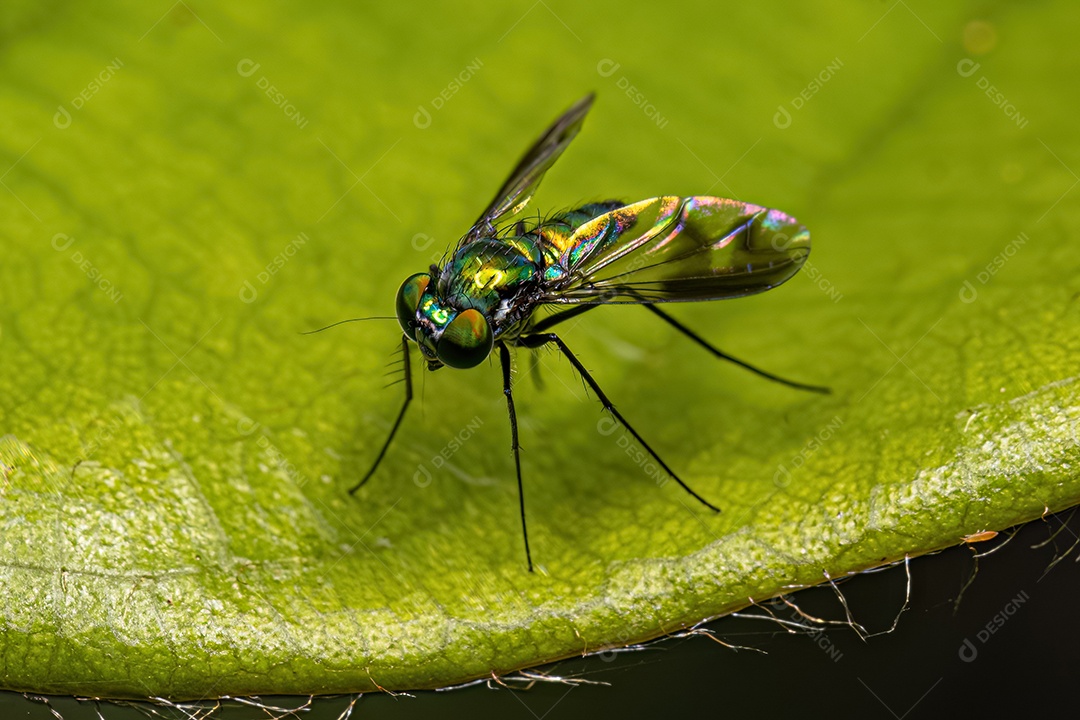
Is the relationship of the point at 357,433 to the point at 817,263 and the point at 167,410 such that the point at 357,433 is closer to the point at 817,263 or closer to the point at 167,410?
the point at 167,410

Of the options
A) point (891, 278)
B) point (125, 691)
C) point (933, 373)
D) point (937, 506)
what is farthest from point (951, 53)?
point (125, 691)

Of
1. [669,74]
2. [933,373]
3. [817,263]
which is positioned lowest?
[933,373]

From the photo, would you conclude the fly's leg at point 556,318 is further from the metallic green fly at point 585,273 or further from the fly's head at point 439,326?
the fly's head at point 439,326

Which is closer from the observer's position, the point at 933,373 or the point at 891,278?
the point at 933,373

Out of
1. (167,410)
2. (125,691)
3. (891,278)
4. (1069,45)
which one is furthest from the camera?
(1069,45)
